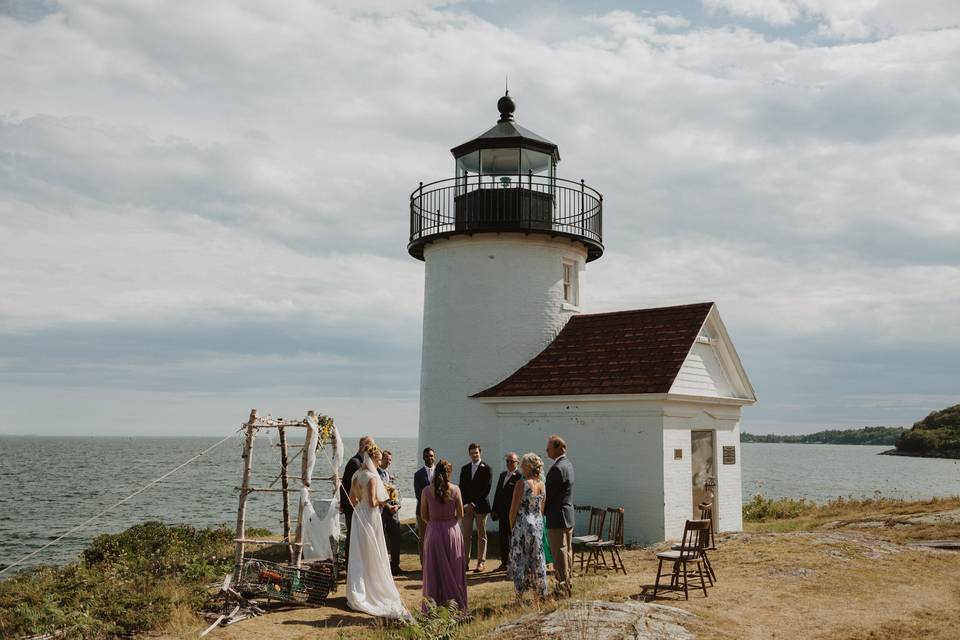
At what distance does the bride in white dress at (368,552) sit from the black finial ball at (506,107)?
1271 centimetres

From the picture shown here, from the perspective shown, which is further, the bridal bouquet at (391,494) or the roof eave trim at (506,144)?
the roof eave trim at (506,144)

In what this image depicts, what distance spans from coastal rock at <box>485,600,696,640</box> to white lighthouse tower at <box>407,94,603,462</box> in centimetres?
979

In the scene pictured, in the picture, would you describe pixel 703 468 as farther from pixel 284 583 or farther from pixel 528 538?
pixel 284 583

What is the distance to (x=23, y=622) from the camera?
11656 mm

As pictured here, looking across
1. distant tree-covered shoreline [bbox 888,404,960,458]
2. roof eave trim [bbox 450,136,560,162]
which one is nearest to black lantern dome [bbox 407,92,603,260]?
roof eave trim [bbox 450,136,560,162]

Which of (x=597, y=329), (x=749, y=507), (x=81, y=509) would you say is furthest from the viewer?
(x=81, y=509)

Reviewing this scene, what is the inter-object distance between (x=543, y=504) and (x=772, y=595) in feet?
11.2

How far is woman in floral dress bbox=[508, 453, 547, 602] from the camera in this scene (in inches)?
396

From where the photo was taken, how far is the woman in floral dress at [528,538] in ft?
33.0

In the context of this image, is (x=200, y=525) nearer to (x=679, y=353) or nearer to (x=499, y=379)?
(x=499, y=379)

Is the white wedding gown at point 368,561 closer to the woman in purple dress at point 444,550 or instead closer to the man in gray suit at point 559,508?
the woman in purple dress at point 444,550

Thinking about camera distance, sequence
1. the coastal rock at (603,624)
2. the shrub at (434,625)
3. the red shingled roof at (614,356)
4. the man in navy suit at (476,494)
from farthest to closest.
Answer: the red shingled roof at (614,356) → the man in navy suit at (476,494) → the shrub at (434,625) → the coastal rock at (603,624)

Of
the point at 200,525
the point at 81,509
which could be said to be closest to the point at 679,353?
the point at 200,525

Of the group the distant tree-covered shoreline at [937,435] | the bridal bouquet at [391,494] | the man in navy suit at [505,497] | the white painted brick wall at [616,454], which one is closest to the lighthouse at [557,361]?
the white painted brick wall at [616,454]
